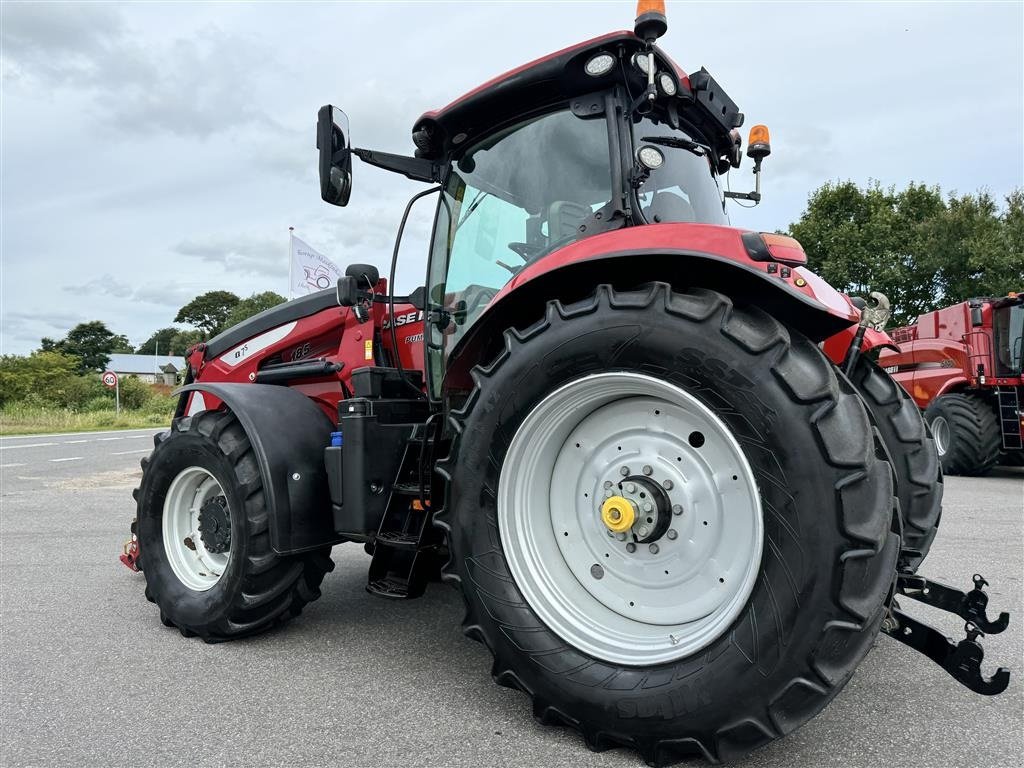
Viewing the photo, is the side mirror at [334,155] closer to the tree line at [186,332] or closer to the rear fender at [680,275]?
the rear fender at [680,275]

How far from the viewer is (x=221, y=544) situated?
3463mm

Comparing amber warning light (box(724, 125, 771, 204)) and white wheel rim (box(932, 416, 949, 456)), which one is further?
white wheel rim (box(932, 416, 949, 456))

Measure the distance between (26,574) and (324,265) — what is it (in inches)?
315

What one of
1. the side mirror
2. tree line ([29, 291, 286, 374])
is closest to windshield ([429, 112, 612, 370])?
the side mirror

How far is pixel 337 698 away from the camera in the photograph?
8.64ft

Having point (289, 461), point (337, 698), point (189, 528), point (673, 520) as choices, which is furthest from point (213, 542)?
point (673, 520)

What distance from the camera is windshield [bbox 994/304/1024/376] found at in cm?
985

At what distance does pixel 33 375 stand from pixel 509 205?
4000cm

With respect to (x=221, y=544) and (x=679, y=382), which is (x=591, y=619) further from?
(x=221, y=544)

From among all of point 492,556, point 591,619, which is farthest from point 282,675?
point 591,619

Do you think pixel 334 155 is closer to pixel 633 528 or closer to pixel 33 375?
pixel 633 528

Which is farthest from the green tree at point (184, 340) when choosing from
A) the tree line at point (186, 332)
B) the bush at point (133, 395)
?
the bush at point (133, 395)

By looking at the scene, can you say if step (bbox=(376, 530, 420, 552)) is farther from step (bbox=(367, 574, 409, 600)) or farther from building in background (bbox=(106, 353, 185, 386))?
building in background (bbox=(106, 353, 185, 386))

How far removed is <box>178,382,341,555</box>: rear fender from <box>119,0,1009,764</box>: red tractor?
15 mm
